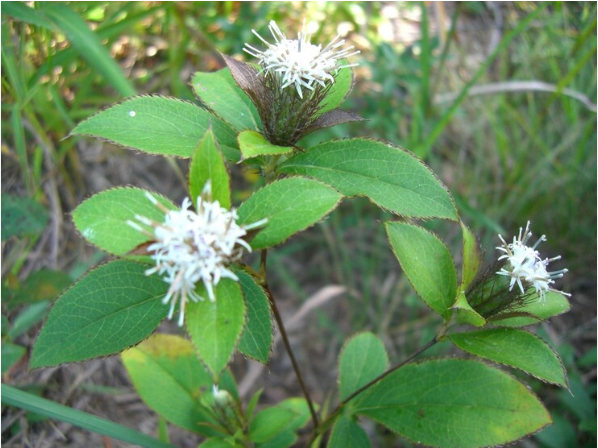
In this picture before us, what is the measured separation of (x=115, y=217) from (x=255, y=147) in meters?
0.24

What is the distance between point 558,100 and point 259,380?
1738 mm

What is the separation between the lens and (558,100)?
232 centimetres

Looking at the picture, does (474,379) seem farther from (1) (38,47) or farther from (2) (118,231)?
(1) (38,47)

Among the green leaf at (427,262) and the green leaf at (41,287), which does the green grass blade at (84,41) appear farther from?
the green leaf at (427,262)

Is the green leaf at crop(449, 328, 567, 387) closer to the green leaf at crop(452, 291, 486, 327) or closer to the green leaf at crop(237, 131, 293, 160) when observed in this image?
the green leaf at crop(452, 291, 486, 327)

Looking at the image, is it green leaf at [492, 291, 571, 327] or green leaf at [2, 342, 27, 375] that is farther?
green leaf at [2, 342, 27, 375]

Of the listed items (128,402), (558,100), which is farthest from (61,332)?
(558,100)

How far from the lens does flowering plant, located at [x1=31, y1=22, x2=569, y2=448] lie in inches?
29.8

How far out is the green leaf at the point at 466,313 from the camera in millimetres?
877

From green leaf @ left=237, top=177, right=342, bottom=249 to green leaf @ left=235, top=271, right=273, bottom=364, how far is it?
0.27 ft

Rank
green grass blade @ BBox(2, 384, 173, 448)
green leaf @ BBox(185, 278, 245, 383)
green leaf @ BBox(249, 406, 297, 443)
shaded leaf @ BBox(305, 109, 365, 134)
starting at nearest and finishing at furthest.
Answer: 1. green leaf @ BBox(185, 278, 245, 383)
2. shaded leaf @ BBox(305, 109, 365, 134)
3. green grass blade @ BBox(2, 384, 173, 448)
4. green leaf @ BBox(249, 406, 297, 443)

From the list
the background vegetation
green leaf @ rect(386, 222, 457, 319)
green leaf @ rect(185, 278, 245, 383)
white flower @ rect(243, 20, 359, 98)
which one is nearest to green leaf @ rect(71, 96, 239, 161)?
white flower @ rect(243, 20, 359, 98)

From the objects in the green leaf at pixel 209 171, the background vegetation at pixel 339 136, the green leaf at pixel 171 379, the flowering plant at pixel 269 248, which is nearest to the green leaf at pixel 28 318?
the background vegetation at pixel 339 136

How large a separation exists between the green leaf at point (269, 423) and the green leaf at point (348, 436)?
0.39ft
